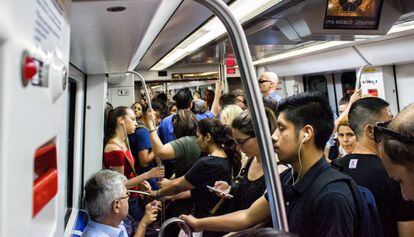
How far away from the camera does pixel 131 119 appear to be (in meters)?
3.25

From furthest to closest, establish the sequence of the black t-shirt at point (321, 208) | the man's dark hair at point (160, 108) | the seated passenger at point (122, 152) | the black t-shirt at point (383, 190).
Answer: the man's dark hair at point (160, 108) < the seated passenger at point (122, 152) < the black t-shirt at point (383, 190) < the black t-shirt at point (321, 208)

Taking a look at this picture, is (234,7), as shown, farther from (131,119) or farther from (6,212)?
(6,212)

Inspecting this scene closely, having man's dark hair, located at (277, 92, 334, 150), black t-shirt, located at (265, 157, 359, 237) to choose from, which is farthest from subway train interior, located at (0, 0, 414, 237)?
man's dark hair, located at (277, 92, 334, 150)

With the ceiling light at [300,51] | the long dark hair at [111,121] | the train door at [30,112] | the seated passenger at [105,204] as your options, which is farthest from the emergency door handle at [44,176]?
the ceiling light at [300,51]

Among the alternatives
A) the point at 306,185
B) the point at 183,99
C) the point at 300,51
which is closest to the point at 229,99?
the point at 183,99

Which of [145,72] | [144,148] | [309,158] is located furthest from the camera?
[145,72]

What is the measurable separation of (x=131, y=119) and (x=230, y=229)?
→ 1.63 m

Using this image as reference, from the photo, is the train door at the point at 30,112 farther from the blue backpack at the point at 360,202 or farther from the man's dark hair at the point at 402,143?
the man's dark hair at the point at 402,143

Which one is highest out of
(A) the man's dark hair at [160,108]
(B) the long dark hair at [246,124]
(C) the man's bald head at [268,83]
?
(C) the man's bald head at [268,83]

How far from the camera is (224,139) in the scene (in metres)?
2.68

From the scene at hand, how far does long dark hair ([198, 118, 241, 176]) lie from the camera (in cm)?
268

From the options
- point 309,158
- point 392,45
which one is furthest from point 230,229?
point 392,45

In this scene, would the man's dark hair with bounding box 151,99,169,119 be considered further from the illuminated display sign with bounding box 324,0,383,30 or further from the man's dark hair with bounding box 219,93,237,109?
the illuminated display sign with bounding box 324,0,383,30

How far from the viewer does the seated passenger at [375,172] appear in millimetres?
1764
